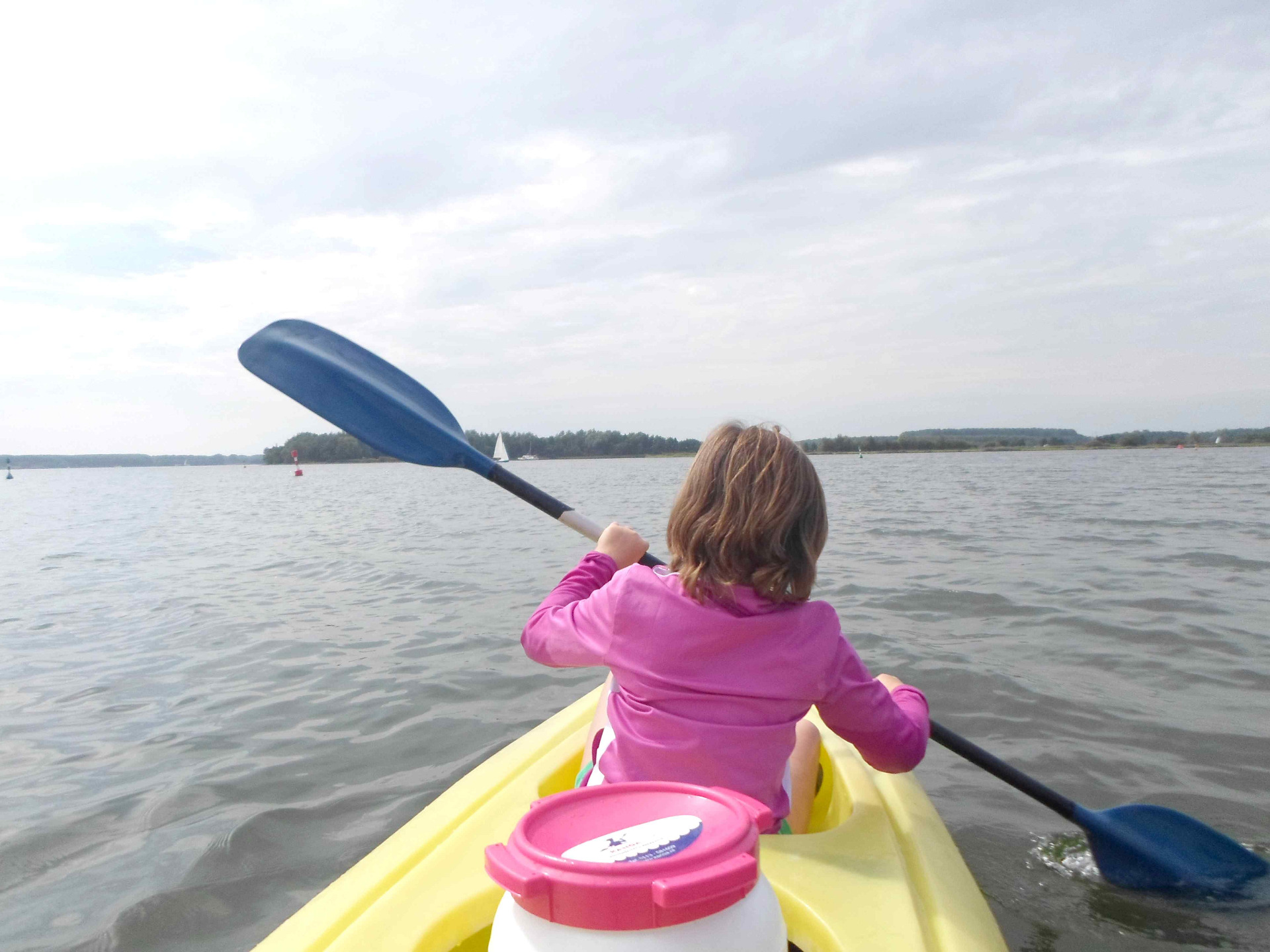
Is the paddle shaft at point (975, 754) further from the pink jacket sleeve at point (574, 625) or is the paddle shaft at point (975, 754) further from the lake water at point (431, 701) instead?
the pink jacket sleeve at point (574, 625)

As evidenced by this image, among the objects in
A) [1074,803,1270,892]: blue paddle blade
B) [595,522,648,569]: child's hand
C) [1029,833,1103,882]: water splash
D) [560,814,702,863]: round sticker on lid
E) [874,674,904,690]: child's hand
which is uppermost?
[595,522,648,569]: child's hand

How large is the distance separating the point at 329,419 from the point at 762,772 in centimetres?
212

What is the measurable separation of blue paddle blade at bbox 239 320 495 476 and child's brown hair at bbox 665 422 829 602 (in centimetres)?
156

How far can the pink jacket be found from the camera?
1492 mm

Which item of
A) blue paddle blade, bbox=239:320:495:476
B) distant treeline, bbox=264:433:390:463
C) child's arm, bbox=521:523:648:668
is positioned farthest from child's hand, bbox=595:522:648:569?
distant treeline, bbox=264:433:390:463

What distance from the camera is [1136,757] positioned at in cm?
340

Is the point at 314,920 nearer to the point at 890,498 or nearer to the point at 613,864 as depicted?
the point at 613,864

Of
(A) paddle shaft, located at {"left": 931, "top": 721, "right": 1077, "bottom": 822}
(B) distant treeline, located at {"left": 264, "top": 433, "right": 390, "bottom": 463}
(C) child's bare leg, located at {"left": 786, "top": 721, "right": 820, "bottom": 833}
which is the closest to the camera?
(C) child's bare leg, located at {"left": 786, "top": 721, "right": 820, "bottom": 833}

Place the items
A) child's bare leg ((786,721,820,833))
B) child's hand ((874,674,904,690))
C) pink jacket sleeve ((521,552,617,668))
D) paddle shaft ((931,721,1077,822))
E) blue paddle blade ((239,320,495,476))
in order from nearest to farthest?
pink jacket sleeve ((521,552,617,668))
child's bare leg ((786,721,820,833))
child's hand ((874,674,904,690))
paddle shaft ((931,721,1077,822))
blue paddle blade ((239,320,495,476))

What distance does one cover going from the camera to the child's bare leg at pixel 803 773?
199 cm

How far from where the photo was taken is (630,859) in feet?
3.00

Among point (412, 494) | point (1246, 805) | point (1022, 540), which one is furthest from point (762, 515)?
point (412, 494)

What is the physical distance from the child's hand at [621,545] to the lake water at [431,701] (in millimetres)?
1560

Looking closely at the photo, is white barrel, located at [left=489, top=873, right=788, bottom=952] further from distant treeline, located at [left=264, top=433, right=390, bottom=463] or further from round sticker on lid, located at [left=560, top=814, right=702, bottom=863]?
distant treeline, located at [left=264, top=433, right=390, bottom=463]
